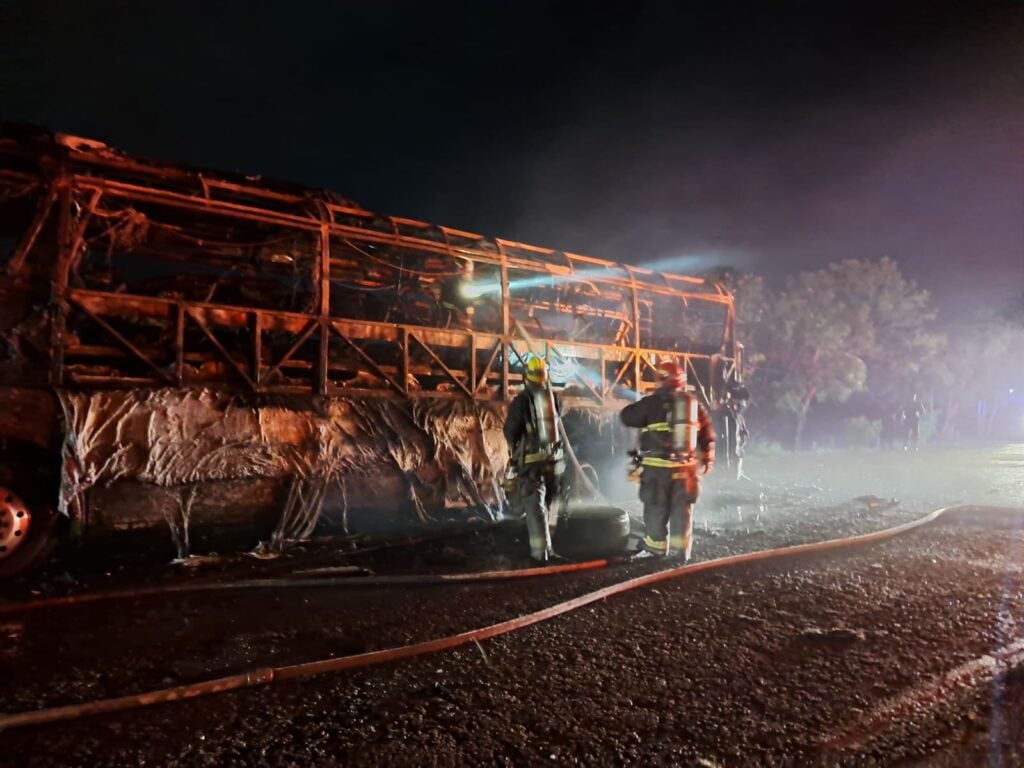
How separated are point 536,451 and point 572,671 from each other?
279 cm

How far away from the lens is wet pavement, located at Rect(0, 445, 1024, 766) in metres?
2.64

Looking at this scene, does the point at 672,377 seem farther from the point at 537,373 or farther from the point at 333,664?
the point at 333,664

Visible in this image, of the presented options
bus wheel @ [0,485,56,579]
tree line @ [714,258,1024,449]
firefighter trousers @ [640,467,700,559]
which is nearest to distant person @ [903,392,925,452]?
tree line @ [714,258,1024,449]

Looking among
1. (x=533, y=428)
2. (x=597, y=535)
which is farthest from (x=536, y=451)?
(x=597, y=535)

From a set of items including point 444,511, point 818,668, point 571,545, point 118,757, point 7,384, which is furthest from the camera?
point 444,511

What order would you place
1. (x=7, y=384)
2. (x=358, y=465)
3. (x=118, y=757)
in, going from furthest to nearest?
(x=358, y=465) < (x=7, y=384) < (x=118, y=757)

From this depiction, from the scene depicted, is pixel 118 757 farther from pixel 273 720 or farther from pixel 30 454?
pixel 30 454

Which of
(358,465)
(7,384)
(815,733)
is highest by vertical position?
(7,384)

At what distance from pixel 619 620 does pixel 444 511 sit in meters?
4.07

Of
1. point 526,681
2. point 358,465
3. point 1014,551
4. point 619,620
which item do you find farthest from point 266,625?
point 1014,551

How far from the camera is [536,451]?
6.03m

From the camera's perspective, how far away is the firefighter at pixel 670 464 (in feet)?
Answer: 20.2

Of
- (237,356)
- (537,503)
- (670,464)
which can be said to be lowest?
(537,503)

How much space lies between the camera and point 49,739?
261 centimetres
